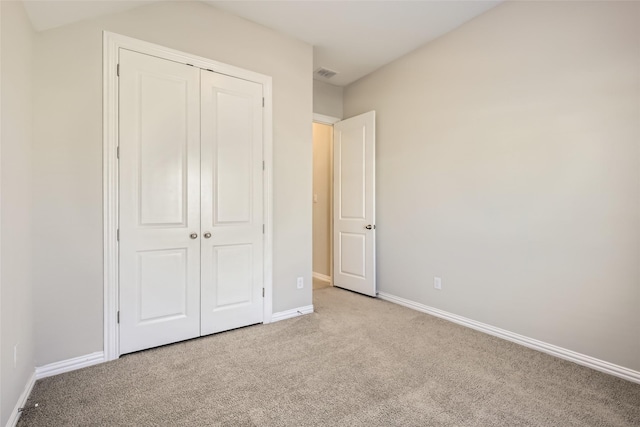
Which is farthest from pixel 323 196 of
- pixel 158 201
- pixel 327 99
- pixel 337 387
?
pixel 337 387

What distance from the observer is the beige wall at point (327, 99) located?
4051 millimetres

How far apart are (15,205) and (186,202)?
3.28 ft

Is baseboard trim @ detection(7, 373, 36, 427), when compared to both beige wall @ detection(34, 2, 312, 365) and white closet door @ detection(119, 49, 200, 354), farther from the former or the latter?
white closet door @ detection(119, 49, 200, 354)

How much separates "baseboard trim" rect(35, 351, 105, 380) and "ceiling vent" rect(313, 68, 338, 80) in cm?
353

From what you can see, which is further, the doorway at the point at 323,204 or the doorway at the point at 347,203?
the doorway at the point at 323,204

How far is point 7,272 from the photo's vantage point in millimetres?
1488

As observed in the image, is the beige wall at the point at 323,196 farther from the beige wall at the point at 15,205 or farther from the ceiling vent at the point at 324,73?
the beige wall at the point at 15,205

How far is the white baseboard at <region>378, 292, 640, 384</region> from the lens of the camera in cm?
199

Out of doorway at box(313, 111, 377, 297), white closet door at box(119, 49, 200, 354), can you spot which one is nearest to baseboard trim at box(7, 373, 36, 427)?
white closet door at box(119, 49, 200, 354)

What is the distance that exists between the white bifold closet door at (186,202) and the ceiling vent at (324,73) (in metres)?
1.27

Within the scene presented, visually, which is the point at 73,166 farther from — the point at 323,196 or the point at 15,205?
the point at 323,196

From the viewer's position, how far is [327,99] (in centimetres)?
417

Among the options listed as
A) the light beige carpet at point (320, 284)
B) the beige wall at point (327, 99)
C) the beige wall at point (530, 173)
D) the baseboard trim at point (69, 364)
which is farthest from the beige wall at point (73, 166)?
the light beige carpet at point (320, 284)

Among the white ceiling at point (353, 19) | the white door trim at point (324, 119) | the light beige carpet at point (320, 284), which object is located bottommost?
the light beige carpet at point (320, 284)
